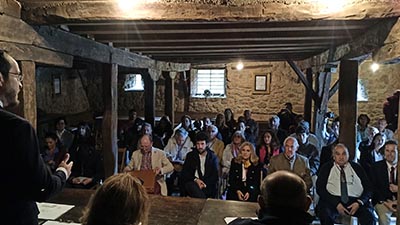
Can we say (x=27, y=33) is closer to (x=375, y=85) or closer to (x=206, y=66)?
(x=206, y=66)

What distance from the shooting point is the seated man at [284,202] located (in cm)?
141

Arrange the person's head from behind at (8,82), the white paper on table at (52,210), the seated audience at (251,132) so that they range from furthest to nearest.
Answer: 1. the seated audience at (251,132)
2. the white paper on table at (52,210)
3. the person's head from behind at (8,82)

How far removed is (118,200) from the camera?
1.17 m

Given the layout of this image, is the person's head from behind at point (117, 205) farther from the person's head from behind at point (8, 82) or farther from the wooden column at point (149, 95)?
the wooden column at point (149, 95)

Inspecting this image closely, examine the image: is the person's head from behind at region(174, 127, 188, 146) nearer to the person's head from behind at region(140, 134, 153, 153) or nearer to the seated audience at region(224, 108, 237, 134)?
the person's head from behind at region(140, 134, 153, 153)

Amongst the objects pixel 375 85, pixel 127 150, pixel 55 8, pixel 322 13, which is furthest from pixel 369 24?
pixel 375 85

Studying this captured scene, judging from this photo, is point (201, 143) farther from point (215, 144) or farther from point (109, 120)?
point (109, 120)

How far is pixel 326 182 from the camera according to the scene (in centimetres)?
347

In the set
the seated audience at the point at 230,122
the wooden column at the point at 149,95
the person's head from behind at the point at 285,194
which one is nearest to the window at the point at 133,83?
the wooden column at the point at 149,95

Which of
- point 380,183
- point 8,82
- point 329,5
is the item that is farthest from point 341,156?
point 8,82

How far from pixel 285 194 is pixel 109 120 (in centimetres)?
331

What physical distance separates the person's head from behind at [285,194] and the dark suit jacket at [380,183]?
93.5 inches

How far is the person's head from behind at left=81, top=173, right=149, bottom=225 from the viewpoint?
1143 millimetres

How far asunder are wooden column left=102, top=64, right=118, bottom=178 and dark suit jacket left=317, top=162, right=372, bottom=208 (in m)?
2.38
